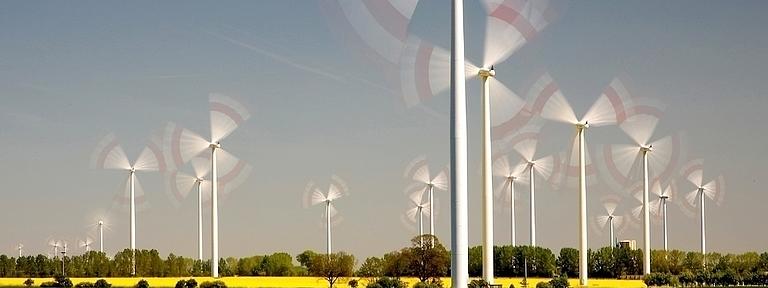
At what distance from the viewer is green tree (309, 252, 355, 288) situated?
407 feet

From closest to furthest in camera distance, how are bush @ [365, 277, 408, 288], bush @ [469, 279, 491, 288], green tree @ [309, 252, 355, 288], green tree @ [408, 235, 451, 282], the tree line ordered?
bush @ [469, 279, 491, 288] → bush @ [365, 277, 408, 288] → green tree @ [408, 235, 451, 282] → green tree @ [309, 252, 355, 288] → the tree line

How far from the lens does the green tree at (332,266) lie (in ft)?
407

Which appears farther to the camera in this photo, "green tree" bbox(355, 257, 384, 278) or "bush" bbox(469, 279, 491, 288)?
"green tree" bbox(355, 257, 384, 278)

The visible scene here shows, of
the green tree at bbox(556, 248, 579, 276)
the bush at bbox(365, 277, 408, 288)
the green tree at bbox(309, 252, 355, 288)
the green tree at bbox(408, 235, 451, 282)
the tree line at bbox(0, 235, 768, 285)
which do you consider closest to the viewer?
the bush at bbox(365, 277, 408, 288)

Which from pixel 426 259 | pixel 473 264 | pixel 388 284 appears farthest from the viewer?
pixel 473 264

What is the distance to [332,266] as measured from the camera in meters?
124

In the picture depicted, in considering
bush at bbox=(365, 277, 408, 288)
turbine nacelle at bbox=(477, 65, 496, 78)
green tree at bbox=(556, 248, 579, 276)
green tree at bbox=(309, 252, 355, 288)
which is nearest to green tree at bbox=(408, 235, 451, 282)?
bush at bbox=(365, 277, 408, 288)

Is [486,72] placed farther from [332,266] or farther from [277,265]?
[277,265]

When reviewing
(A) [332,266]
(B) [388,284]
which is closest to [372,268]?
(A) [332,266]

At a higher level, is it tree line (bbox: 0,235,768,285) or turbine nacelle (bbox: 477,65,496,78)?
turbine nacelle (bbox: 477,65,496,78)

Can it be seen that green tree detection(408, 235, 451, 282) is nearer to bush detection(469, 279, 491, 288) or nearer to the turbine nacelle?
bush detection(469, 279, 491, 288)

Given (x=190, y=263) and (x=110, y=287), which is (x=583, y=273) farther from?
(x=190, y=263)

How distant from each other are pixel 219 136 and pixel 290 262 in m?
58.1

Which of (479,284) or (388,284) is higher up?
(479,284)
